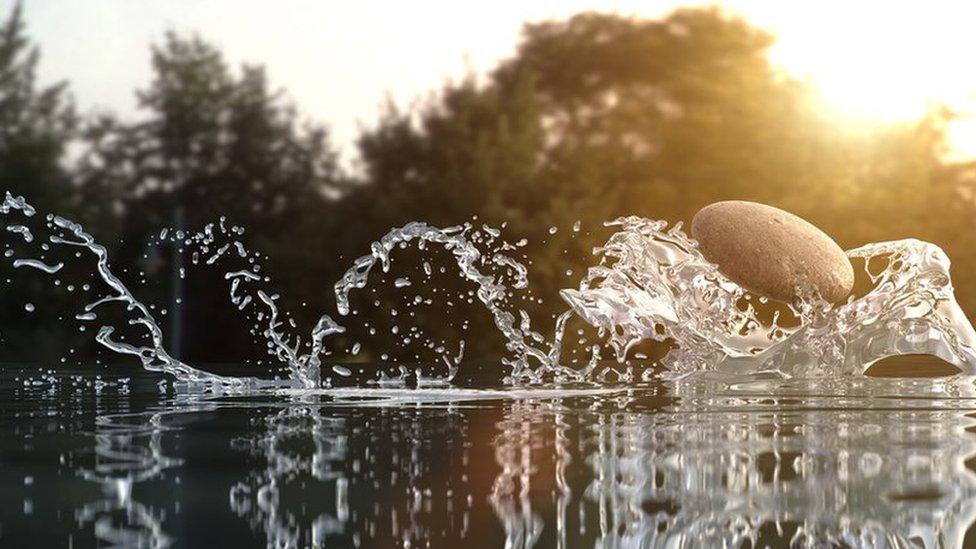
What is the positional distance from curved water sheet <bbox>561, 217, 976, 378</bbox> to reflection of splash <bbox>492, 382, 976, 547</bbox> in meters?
2.28

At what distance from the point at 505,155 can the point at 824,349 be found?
642 centimetres

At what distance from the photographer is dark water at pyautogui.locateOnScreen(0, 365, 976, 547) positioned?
2.15 metres

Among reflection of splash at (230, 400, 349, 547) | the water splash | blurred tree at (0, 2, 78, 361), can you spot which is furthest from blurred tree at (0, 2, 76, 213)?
reflection of splash at (230, 400, 349, 547)

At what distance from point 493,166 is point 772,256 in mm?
6158

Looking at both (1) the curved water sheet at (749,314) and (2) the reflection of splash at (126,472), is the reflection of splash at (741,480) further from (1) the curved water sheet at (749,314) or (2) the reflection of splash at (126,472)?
(1) the curved water sheet at (749,314)

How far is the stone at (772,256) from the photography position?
22.2 feet

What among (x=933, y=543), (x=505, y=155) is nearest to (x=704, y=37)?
(x=505, y=155)

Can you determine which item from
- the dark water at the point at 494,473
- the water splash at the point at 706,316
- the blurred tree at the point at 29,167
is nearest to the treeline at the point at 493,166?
the blurred tree at the point at 29,167

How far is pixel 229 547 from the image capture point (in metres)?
2.01

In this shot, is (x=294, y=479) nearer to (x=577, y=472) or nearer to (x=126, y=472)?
(x=126, y=472)

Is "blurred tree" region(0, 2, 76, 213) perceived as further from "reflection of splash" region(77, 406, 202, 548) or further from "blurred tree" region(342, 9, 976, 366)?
"reflection of splash" region(77, 406, 202, 548)

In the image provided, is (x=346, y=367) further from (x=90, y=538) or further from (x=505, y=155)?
(x=90, y=538)

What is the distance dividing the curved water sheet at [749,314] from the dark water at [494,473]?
1438 mm

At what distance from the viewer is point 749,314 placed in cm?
749
